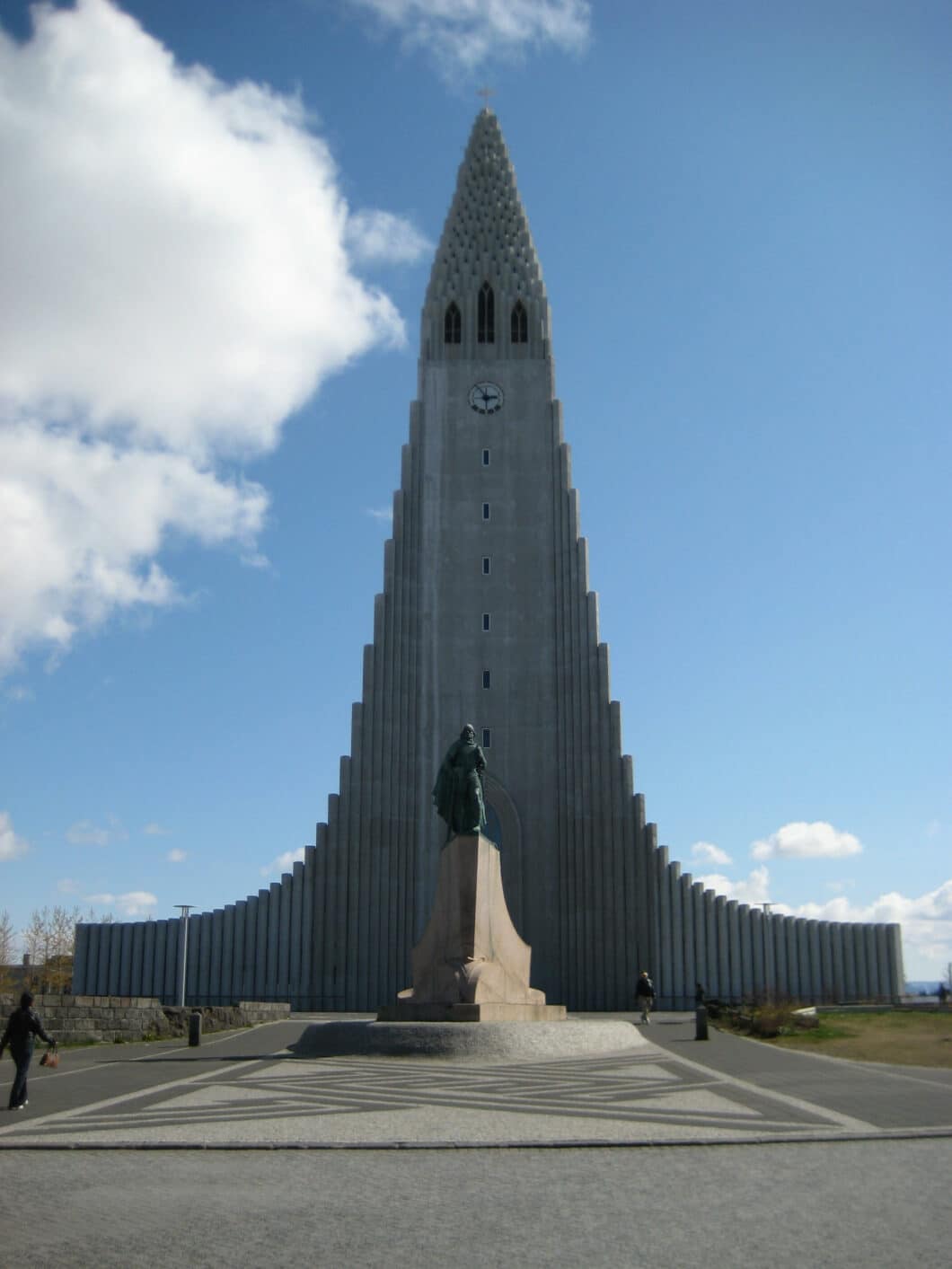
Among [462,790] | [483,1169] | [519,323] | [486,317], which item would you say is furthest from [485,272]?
[483,1169]

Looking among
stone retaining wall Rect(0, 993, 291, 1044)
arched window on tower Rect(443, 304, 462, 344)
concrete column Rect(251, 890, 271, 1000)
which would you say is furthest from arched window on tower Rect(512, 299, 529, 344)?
stone retaining wall Rect(0, 993, 291, 1044)

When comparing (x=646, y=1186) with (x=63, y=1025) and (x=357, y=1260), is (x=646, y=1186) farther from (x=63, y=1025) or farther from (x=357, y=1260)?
(x=63, y=1025)

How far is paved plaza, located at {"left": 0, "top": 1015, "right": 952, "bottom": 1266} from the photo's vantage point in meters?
5.65

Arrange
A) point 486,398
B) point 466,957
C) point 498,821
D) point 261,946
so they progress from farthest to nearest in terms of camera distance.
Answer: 1. point 486,398
2. point 498,821
3. point 261,946
4. point 466,957

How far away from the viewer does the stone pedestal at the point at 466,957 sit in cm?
1834

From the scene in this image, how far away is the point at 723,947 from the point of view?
142 ft

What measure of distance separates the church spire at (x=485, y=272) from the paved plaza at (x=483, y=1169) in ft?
134

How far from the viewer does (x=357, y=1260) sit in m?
→ 5.35

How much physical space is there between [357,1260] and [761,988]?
3947 cm

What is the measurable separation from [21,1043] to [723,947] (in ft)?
117

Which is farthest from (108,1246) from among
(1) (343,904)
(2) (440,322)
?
(2) (440,322)

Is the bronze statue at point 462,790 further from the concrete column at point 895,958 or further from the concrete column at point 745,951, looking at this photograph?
the concrete column at point 895,958

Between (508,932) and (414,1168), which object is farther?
(508,932)

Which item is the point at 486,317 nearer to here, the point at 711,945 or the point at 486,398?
the point at 486,398
